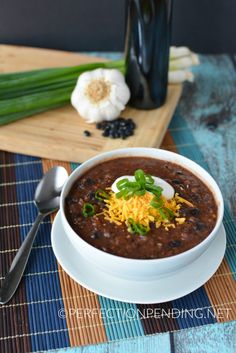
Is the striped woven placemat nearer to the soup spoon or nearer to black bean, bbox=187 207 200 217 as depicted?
the soup spoon

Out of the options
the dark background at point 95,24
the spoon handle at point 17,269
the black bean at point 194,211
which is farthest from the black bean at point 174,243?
the dark background at point 95,24

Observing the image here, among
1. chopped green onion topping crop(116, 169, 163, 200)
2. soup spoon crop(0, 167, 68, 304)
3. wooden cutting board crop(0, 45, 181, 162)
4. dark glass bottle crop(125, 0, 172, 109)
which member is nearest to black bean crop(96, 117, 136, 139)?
wooden cutting board crop(0, 45, 181, 162)

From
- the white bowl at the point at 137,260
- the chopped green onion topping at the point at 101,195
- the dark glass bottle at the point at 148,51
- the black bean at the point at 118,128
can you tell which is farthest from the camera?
the black bean at the point at 118,128

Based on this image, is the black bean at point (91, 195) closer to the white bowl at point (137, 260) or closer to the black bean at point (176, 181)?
the white bowl at point (137, 260)

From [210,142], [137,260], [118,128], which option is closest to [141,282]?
[137,260]

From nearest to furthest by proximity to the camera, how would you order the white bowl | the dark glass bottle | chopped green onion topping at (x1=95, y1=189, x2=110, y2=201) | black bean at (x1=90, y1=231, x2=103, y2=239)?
the white bowl → black bean at (x1=90, y1=231, x2=103, y2=239) → chopped green onion topping at (x1=95, y1=189, x2=110, y2=201) → the dark glass bottle

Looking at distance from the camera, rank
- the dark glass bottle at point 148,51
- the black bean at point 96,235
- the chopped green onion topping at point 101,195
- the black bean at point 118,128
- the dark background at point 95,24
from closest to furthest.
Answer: the black bean at point 96,235 → the chopped green onion topping at point 101,195 → the dark glass bottle at point 148,51 → the black bean at point 118,128 → the dark background at point 95,24
